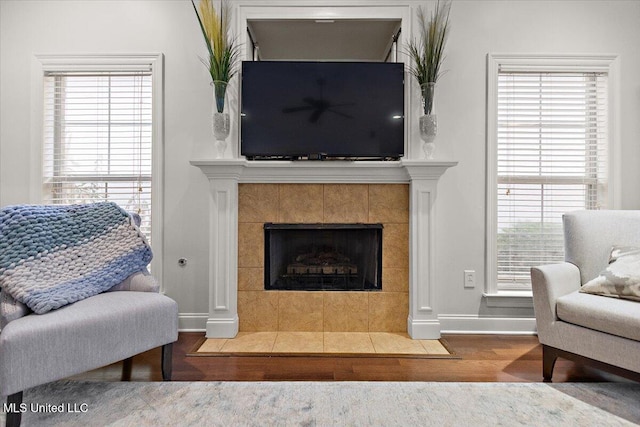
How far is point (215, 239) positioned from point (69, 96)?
1641mm

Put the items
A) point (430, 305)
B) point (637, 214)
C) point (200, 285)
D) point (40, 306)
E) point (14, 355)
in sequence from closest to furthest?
1. point (14, 355)
2. point (40, 306)
3. point (637, 214)
4. point (430, 305)
5. point (200, 285)

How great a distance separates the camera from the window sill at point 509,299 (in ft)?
8.78

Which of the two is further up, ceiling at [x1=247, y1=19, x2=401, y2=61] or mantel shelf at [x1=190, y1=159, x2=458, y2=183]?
ceiling at [x1=247, y1=19, x2=401, y2=61]

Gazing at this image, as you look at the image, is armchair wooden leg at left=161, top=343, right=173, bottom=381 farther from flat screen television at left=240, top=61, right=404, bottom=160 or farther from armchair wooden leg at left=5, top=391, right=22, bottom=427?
flat screen television at left=240, top=61, right=404, bottom=160

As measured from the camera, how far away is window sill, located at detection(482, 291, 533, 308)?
2676mm

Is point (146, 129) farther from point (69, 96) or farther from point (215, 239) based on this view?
point (215, 239)

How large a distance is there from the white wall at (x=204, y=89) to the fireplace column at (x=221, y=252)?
0.24m

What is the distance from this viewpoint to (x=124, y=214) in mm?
2100

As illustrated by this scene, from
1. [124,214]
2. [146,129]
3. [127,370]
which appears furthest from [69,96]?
[127,370]

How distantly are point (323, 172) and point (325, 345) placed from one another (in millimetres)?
1188

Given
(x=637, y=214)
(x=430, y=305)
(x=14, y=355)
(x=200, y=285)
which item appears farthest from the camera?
(x=200, y=285)

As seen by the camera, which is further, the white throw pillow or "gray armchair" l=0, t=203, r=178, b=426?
the white throw pillow

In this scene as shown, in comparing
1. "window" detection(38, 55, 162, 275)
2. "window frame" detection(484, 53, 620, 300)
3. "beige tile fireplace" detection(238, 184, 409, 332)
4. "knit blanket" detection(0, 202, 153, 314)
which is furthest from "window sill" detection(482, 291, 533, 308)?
"window" detection(38, 55, 162, 275)

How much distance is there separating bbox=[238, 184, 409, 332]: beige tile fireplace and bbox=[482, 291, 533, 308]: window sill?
0.63m
